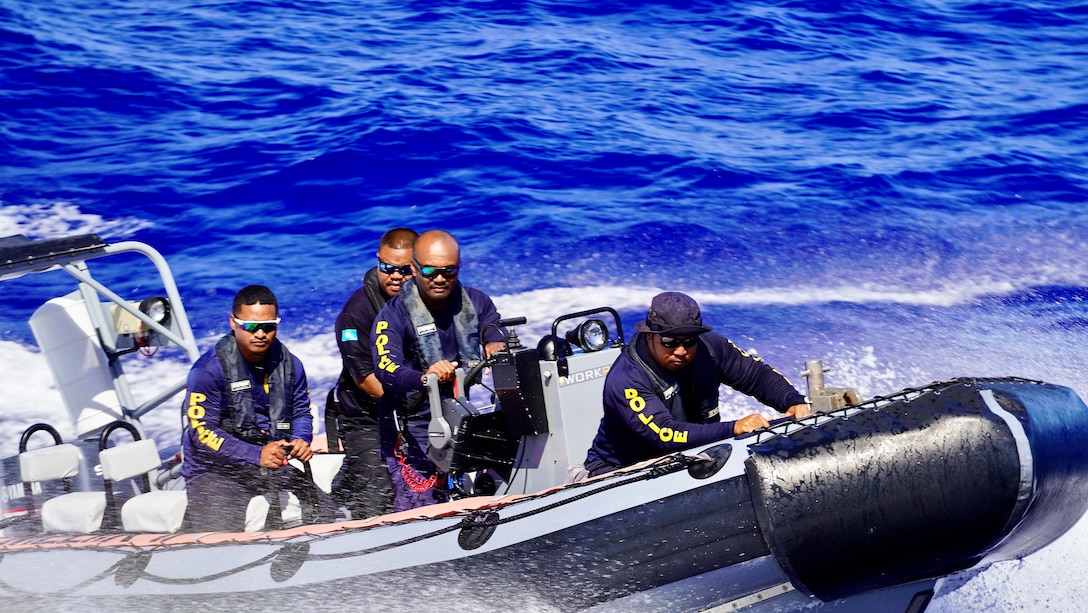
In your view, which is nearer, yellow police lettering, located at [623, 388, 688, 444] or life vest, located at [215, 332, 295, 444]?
yellow police lettering, located at [623, 388, 688, 444]

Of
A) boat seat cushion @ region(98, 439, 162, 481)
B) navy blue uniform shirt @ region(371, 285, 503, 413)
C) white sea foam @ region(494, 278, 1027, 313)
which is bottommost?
white sea foam @ region(494, 278, 1027, 313)

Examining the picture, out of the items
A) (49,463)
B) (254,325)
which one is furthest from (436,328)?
(49,463)

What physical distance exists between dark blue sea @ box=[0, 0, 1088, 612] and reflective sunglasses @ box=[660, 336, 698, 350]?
12.3 feet

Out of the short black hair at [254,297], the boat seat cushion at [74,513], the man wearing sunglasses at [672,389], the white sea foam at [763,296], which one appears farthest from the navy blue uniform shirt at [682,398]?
the white sea foam at [763,296]

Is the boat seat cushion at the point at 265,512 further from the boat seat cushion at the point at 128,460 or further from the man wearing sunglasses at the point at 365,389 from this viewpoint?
the boat seat cushion at the point at 128,460

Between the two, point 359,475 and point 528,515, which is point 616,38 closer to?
point 359,475

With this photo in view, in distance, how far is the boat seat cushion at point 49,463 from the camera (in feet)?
15.8

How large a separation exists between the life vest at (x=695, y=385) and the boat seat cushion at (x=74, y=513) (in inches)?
91.4

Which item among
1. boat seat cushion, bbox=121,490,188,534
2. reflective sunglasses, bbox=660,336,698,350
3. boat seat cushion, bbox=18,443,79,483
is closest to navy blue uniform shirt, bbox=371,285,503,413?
boat seat cushion, bbox=121,490,188,534

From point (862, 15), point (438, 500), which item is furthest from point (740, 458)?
point (862, 15)

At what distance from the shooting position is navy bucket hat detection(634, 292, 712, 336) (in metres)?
3.71

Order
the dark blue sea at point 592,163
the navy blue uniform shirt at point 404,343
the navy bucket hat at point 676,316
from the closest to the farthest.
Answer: the navy bucket hat at point 676,316
the navy blue uniform shirt at point 404,343
the dark blue sea at point 592,163

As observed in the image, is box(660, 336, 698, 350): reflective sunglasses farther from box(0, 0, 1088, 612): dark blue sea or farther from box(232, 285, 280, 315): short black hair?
box(0, 0, 1088, 612): dark blue sea

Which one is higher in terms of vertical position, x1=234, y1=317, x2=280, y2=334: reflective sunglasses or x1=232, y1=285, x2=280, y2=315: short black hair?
x1=232, y1=285, x2=280, y2=315: short black hair
